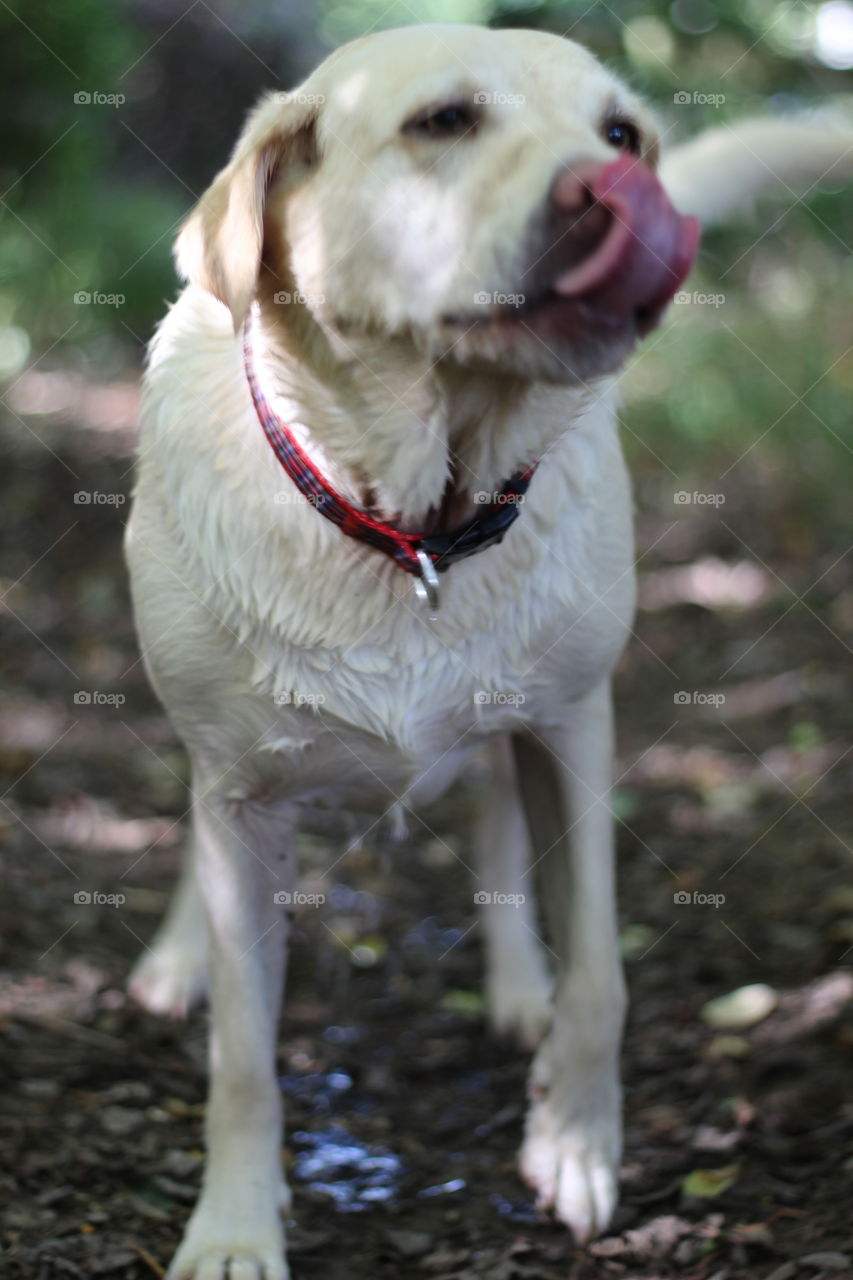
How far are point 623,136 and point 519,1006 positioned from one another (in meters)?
1.83

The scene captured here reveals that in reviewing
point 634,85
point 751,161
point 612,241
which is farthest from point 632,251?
point 634,85

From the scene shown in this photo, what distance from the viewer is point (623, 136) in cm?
205

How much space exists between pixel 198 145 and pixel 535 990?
16.5ft

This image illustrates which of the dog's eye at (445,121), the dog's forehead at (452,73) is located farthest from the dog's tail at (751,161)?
the dog's eye at (445,121)

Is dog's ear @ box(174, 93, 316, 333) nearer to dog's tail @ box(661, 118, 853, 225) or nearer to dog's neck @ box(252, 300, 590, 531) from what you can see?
dog's neck @ box(252, 300, 590, 531)

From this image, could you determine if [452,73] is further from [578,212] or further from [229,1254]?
[229,1254]

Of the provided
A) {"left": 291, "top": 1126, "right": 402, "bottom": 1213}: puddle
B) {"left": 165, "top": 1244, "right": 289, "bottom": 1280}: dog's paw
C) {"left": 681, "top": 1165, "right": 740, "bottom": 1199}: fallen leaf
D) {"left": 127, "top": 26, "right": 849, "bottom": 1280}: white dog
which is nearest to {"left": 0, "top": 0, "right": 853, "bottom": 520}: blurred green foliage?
{"left": 127, "top": 26, "right": 849, "bottom": 1280}: white dog

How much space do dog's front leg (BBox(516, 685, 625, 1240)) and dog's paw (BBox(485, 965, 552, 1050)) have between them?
19.1 inches

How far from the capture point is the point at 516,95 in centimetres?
185

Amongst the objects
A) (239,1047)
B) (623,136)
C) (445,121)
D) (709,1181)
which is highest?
(623,136)

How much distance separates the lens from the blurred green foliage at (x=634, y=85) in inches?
159

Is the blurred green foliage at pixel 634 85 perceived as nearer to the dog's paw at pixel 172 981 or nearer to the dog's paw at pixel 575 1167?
the dog's paw at pixel 172 981

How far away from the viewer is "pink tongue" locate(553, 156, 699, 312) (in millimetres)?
1694

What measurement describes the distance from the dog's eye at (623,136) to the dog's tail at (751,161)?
0.91 m
